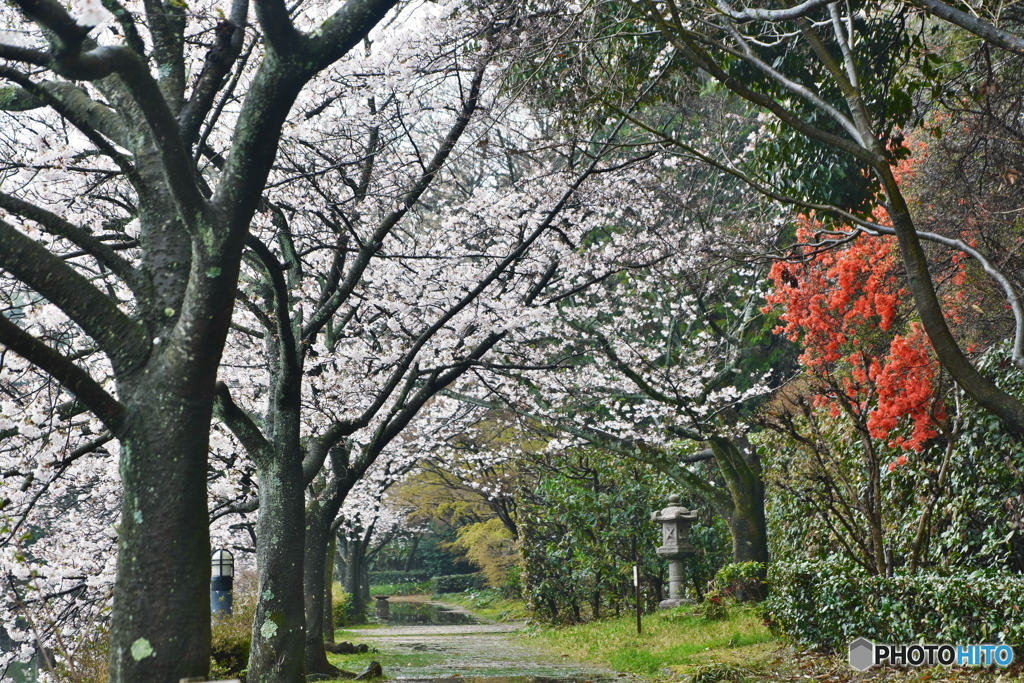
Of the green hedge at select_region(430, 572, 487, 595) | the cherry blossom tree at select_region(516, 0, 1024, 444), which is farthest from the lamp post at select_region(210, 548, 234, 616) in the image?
the green hedge at select_region(430, 572, 487, 595)

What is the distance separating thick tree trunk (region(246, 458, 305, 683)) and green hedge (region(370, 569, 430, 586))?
36.8m

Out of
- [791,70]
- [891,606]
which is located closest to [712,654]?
[891,606]

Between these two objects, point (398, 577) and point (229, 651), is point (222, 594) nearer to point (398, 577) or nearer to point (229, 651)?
point (229, 651)

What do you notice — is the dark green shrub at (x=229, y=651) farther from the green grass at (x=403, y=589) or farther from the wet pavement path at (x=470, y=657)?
the green grass at (x=403, y=589)

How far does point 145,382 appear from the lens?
3.97 metres

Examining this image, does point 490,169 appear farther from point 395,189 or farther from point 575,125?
point 575,125

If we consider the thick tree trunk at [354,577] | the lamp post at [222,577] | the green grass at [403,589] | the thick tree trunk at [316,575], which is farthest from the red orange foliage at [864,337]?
the green grass at [403,589]

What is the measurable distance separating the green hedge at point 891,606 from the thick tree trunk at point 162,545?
568 cm

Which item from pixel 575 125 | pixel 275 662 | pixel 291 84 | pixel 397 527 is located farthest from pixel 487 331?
pixel 397 527

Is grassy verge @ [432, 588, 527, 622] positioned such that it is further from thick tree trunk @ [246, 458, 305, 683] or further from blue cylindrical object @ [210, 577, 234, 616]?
thick tree trunk @ [246, 458, 305, 683]

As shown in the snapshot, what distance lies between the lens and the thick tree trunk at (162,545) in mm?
3646

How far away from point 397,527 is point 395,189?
28.2 m

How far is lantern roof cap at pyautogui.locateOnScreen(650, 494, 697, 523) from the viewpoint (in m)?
14.6

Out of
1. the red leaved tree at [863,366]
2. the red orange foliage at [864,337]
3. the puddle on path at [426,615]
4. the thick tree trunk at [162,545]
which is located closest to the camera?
the thick tree trunk at [162,545]
